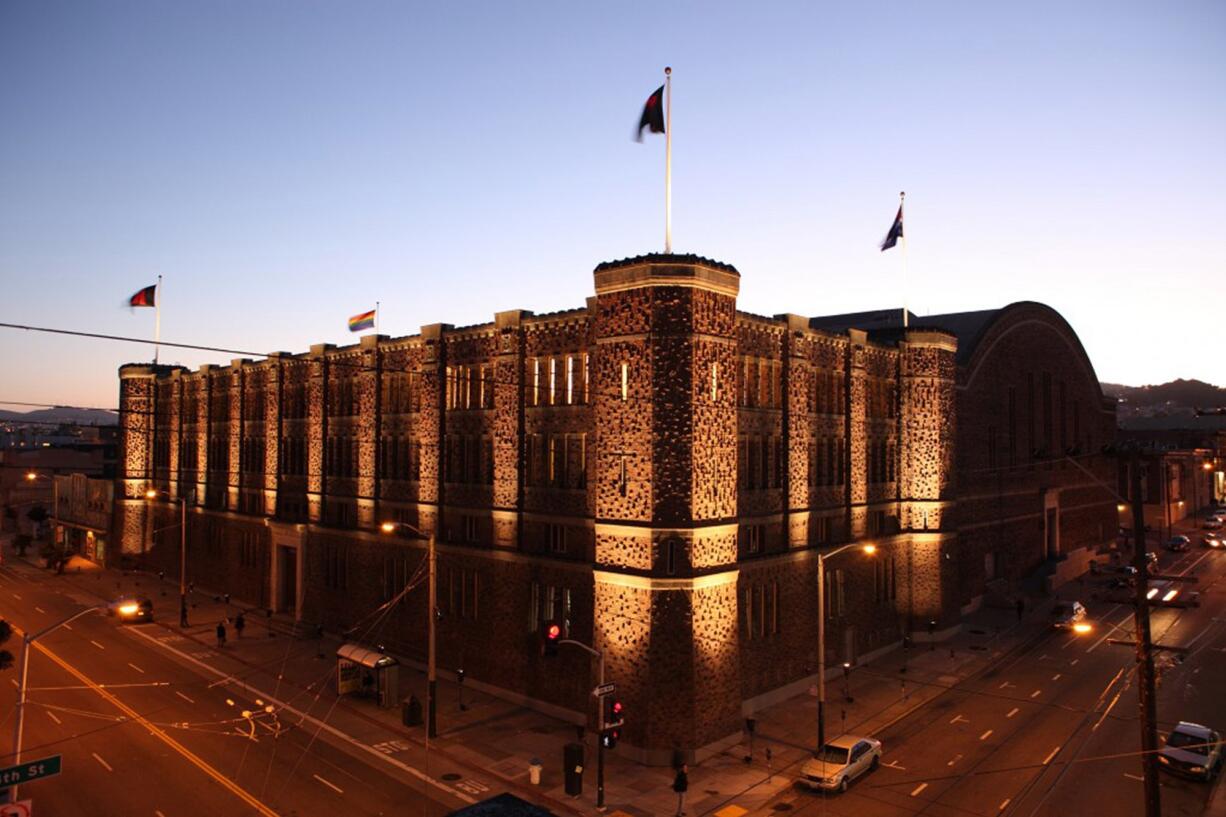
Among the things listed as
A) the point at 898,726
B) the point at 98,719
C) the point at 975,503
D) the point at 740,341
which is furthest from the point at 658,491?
the point at 975,503

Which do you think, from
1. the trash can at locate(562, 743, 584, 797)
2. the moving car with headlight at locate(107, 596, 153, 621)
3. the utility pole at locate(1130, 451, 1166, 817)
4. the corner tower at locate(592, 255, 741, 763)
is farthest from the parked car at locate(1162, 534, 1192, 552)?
the moving car with headlight at locate(107, 596, 153, 621)

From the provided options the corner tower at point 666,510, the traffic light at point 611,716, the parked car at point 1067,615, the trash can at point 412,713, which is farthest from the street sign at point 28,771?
the parked car at point 1067,615

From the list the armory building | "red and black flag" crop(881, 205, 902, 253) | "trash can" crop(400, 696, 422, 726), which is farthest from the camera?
"red and black flag" crop(881, 205, 902, 253)

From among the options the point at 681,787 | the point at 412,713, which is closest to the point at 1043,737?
the point at 681,787

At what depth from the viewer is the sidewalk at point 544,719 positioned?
2678 centimetres

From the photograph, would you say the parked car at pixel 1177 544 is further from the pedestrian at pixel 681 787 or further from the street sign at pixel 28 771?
the street sign at pixel 28 771

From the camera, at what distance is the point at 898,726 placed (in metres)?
32.8

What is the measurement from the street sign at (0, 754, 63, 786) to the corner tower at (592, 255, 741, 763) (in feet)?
58.3

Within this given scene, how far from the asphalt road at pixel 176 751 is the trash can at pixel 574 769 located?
141 inches

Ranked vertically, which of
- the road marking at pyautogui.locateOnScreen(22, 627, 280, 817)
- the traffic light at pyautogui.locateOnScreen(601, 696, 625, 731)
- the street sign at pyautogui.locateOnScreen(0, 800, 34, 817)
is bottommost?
the road marking at pyautogui.locateOnScreen(22, 627, 280, 817)

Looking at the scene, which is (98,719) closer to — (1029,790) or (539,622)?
(539,622)

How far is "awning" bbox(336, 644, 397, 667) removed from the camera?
3509 centimetres

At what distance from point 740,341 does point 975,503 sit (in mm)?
26892

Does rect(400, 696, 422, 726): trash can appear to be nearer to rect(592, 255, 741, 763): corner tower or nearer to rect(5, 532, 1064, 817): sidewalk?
rect(5, 532, 1064, 817): sidewalk
